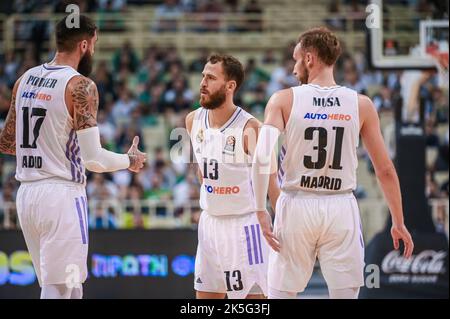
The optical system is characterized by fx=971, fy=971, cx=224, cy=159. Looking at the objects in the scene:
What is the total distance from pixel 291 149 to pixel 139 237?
292 inches

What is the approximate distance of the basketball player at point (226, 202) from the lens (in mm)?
8234

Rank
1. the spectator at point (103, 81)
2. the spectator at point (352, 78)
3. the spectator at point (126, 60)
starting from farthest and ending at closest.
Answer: the spectator at point (126, 60)
the spectator at point (103, 81)
the spectator at point (352, 78)

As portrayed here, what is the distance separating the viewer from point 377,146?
750 cm

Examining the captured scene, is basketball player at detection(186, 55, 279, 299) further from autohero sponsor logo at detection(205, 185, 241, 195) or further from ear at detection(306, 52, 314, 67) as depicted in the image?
ear at detection(306, 52, 314, 67)

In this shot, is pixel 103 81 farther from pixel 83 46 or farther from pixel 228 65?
pixel 83 46

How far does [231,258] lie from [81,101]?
1886mm

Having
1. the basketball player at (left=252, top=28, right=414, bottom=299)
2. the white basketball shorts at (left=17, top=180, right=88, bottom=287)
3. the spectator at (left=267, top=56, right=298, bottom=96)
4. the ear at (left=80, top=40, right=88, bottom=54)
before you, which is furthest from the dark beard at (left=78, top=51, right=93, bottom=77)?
the spectator at (left=267, top=56, right=298, bottom=96)

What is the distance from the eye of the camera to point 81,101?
24.5 feet

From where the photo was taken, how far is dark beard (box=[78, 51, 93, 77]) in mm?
7832

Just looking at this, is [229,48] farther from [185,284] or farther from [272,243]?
[272,243]

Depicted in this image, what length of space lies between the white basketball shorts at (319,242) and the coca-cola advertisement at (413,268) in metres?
6.99

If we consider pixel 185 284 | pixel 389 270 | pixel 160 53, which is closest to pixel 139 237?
pixel 185 284

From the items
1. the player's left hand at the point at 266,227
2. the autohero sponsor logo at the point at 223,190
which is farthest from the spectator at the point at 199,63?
the player's left hand at the point at 266,227

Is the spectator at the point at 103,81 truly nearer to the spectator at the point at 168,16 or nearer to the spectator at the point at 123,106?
the spectator at the point at 123,106
